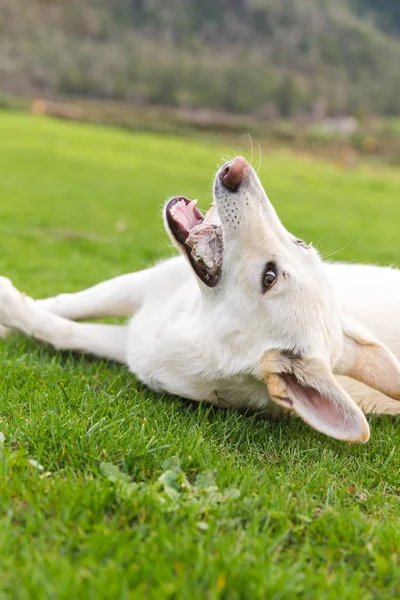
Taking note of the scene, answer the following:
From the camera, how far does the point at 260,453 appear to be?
343cm

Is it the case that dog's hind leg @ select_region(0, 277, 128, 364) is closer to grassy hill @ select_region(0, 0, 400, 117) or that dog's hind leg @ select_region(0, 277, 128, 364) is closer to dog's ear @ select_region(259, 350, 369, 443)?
dog's ear @ select_region(259, 350, 369, 443)

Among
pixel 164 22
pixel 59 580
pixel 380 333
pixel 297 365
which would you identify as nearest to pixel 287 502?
pixel 297 365

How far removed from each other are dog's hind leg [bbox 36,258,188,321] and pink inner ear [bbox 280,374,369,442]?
1410 millimetres

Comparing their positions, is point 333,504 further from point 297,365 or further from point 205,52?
point 205,52

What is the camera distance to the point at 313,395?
138 inches

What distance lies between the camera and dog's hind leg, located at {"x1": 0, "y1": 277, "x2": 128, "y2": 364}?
4445mm

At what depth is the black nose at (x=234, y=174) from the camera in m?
3.72

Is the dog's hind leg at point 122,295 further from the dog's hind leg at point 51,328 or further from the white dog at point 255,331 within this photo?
the white dog at point 255,331

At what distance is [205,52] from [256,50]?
995 cm

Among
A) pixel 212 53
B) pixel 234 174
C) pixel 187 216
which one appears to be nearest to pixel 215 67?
pixel 212 53

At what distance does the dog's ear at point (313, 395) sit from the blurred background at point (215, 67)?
141ft

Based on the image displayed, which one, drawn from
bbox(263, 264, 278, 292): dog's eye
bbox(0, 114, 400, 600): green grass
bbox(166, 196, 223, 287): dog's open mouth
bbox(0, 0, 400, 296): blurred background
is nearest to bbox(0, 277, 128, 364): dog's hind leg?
bbox(0, 114, 400, 600): green grass

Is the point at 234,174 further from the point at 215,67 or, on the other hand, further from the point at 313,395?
the point at 215,67

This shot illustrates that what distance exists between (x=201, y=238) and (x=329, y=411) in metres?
1.21
